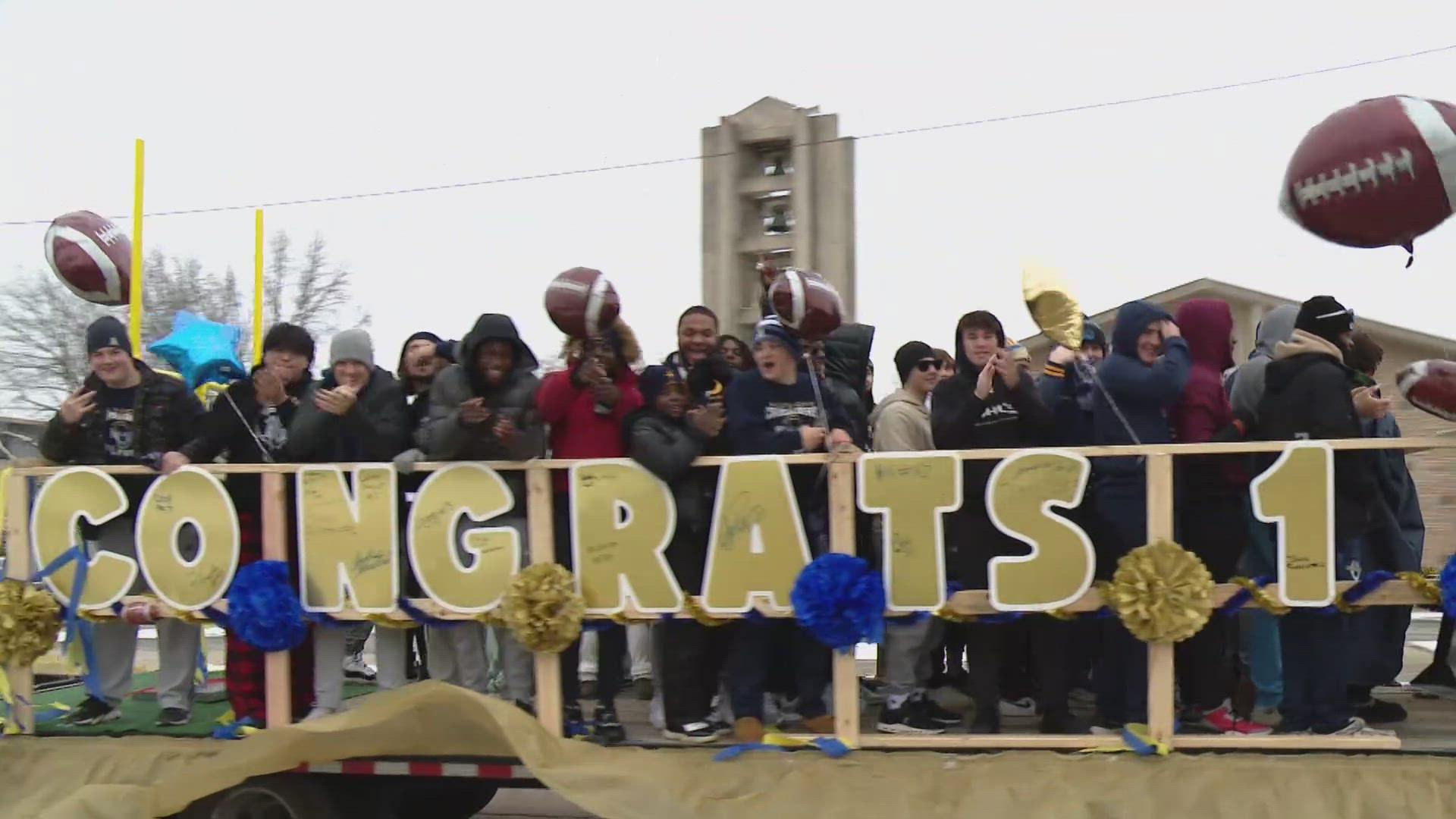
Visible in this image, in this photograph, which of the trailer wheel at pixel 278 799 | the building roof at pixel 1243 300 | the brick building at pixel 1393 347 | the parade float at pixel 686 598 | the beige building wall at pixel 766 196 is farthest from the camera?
the building roof at pixel 1243 300

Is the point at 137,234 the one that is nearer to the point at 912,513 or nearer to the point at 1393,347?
the point at 912,513

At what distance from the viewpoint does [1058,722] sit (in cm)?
527

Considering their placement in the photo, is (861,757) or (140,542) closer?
(861,757)

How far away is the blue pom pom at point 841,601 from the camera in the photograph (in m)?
5.01

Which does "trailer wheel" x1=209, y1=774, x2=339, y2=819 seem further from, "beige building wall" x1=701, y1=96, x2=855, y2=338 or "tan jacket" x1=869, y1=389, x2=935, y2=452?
"beige building wall" x1=701, y1=96, x2=855, y2=338

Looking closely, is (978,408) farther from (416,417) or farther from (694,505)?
(416,417)

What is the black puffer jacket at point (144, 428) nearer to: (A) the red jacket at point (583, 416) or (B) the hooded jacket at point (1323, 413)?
(A) the red jacket at point (583, 416)

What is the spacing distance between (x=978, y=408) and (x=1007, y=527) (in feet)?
1.66

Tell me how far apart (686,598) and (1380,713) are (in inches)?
119

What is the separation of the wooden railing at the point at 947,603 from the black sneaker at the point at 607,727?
172 mm

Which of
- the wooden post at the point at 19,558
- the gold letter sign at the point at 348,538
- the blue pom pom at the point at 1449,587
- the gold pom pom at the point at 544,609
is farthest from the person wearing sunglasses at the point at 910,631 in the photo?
the wooden post at the point at 19,558

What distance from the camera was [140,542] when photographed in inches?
228

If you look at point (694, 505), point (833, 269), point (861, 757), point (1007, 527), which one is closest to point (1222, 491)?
point (1007, 527)

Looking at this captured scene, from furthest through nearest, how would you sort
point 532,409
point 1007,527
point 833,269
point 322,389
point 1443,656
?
point 833,269 < point 1443,656 < point 322,389 < point 532,409 < point 1007,527
